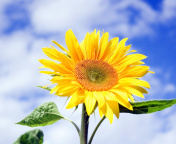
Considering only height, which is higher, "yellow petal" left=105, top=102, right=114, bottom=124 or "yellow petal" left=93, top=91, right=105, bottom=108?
"yellow petal" left=93, top=91, right=105, bottom=108

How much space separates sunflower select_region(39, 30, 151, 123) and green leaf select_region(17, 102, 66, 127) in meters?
0.41

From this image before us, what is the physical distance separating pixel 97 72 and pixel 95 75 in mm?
46

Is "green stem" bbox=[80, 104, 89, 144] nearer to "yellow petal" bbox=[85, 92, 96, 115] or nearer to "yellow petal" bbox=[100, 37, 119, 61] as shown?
"yellow petal" bbox=[85, 92, 96, 115]

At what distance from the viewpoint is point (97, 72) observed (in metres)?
3.28

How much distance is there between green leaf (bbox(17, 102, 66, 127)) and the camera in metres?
3.12

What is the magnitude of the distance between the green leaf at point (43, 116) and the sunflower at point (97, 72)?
41 centimetres

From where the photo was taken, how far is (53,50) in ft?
9.70

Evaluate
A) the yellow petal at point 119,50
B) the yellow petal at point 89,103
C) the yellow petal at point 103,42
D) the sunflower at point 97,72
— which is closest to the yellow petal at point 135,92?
the sunflower at point 97,72

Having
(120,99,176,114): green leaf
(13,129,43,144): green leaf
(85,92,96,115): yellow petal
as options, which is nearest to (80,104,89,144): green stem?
(85,92,96,115): yellow petal

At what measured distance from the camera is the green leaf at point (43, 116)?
10.2 ft

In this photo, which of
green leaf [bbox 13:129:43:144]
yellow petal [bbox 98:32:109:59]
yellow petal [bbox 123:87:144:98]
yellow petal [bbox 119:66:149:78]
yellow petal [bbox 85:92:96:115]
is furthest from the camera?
yellow petal [bbox 98:32:109:59]

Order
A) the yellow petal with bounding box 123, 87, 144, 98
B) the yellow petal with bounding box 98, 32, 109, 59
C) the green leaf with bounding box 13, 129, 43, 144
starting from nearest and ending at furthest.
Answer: the yellow petal with bounding box 123, 87, 144, 98 < the green leaf with bounding box 13, 129, 43, 144 < the yellow petal with bounding box 98, 32, 109, 59

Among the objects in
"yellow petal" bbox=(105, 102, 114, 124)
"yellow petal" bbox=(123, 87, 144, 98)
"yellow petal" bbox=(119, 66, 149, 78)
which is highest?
"yellow petal" bbox=(119, 66, 149, 78)

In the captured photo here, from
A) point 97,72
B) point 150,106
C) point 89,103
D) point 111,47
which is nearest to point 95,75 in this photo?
point 97,72
